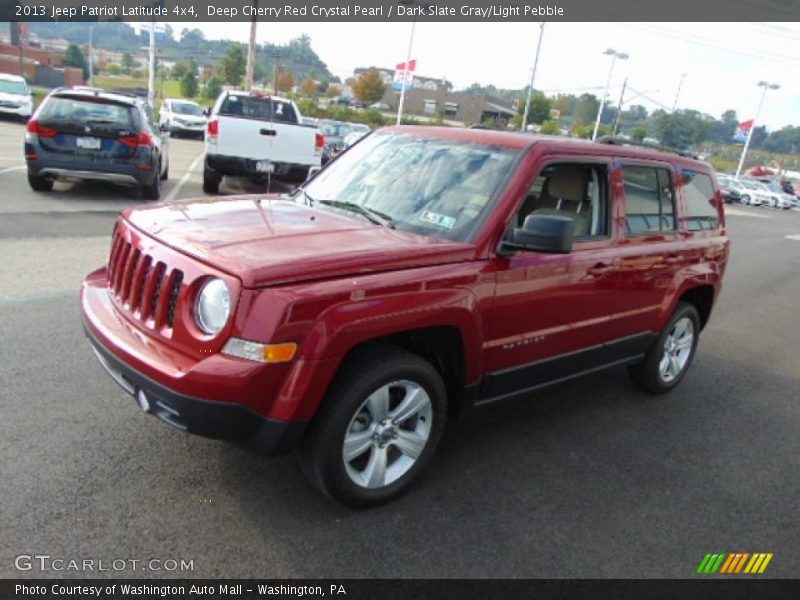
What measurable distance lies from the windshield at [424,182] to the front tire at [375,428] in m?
0.80

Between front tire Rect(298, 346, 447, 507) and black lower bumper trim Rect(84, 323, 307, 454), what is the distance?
166mm

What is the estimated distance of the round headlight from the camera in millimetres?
2742

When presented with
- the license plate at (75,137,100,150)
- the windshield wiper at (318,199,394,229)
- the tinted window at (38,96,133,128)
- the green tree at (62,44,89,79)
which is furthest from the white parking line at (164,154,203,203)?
the green tree at (62,44,89,79)

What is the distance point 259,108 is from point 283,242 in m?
11.1

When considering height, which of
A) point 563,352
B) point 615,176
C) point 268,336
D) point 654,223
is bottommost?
point 563,352

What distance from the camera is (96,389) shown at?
4.09m

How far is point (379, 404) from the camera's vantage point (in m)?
3.11

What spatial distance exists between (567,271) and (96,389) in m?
2.97

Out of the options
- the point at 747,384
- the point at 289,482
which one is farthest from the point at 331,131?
the point at 289,482

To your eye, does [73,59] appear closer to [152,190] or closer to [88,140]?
[152,190]

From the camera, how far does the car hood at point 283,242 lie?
277cm

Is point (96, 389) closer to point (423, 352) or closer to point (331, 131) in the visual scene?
point (423, 352)

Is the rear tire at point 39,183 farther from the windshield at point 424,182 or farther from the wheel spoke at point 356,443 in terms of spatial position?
the wheel spoke at point 356,443

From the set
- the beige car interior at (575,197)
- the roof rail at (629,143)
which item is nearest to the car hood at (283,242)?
the beige car interior at (575,197)
